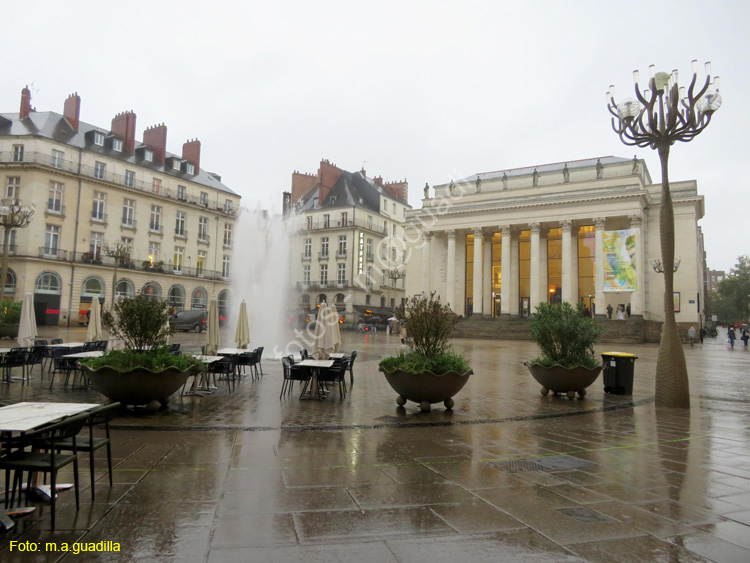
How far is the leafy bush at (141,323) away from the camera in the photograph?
26.4 feet

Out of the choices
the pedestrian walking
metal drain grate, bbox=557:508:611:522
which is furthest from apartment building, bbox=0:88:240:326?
the pedestrian walking

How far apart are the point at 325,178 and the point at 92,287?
103 ft

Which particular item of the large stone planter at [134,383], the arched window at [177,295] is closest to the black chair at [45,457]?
the large stone planter at [134,383]

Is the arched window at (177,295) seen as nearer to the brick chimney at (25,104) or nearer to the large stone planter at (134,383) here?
the brick chimney at (25,104)

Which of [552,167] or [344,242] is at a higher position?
[552,167]

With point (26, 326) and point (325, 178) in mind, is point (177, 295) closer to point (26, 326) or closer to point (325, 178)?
point (325, 178)

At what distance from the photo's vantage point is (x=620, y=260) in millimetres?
36125

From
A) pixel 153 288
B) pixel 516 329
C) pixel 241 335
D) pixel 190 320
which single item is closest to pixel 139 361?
pixel 241 335

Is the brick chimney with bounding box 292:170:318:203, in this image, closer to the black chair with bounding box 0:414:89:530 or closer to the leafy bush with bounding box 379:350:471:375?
the leafy bush with bounding box 379:350:471:375

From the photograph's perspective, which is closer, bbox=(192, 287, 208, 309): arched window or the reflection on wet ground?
the reflection on wet ground

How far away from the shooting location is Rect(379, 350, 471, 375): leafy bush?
8.37 metres

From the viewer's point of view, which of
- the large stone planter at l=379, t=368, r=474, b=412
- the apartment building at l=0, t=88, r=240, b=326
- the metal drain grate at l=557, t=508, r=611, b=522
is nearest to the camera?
the metal drain grate at l=557, t=508, r=611, b=522

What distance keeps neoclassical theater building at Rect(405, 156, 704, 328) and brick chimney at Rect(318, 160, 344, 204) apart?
1450 cm

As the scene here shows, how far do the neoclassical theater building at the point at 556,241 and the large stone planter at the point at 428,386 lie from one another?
32114mm
